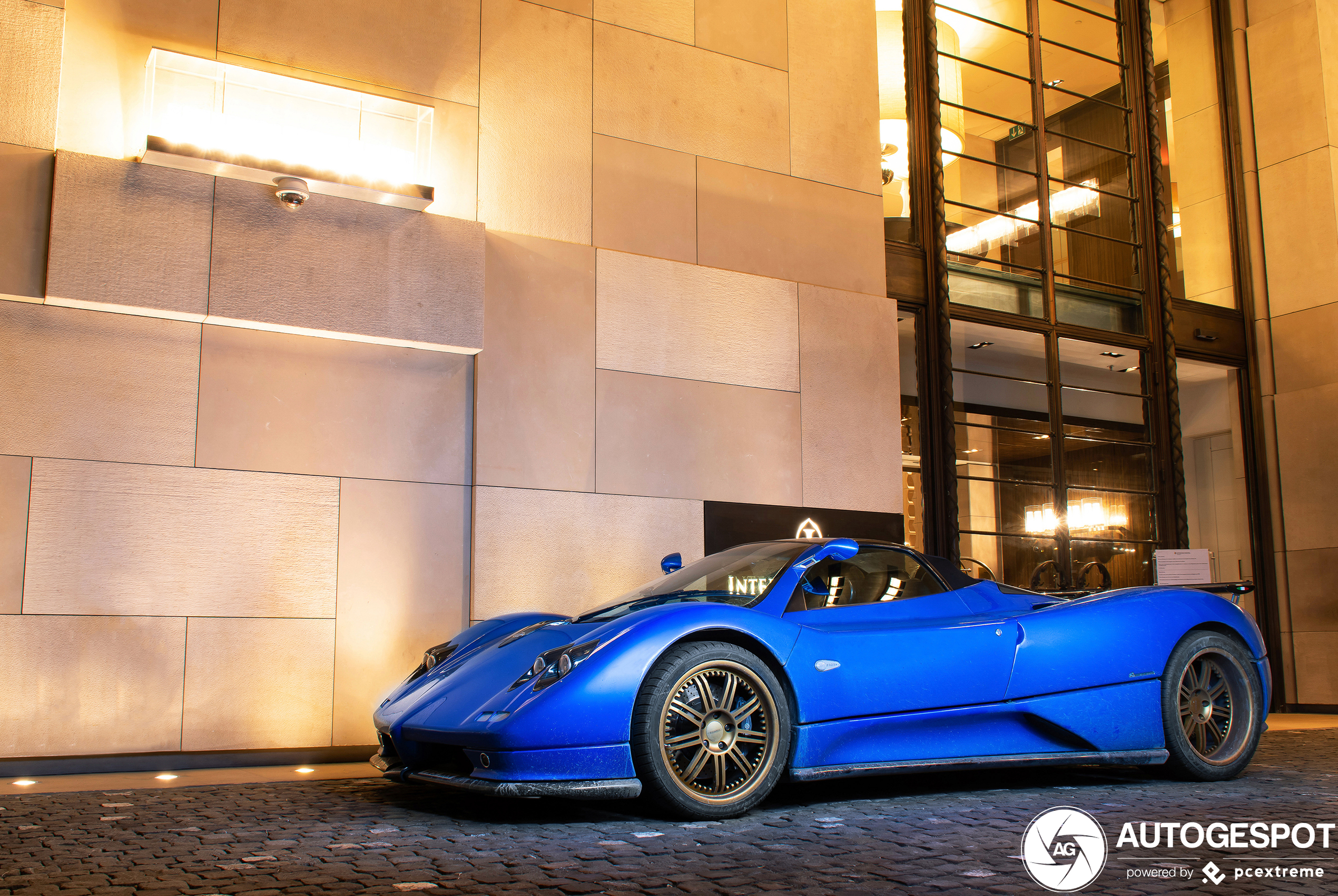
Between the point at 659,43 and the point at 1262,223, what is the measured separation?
7143mm

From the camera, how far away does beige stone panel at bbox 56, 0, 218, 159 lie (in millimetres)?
5996

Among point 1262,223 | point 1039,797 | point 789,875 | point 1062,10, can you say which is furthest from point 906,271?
point 789,875

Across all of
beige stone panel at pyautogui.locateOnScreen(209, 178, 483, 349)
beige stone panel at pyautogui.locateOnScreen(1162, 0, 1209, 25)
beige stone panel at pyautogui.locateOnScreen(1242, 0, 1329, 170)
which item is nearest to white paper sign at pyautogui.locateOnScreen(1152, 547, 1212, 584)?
beige stone panel at pyautogui.locateOnScreen(1242, 0, 1329, 170)

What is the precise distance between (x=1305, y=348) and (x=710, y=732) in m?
9.60

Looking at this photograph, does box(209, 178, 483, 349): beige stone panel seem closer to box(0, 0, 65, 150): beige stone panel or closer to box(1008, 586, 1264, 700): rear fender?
box(0, 0, 65, 150): beige stone panel

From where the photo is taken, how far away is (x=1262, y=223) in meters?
11.2

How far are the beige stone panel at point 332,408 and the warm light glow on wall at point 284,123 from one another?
105 cm

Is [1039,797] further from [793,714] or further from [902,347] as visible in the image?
[902,347]

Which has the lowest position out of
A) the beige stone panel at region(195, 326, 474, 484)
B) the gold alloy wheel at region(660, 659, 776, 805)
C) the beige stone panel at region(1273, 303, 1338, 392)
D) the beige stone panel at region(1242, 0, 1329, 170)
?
the gold alloy wheel at region(660, 659, 776, 805)

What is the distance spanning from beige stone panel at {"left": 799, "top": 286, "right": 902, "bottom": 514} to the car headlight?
14.1 feet

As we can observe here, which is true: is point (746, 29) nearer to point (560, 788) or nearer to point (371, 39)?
point (371, 39)

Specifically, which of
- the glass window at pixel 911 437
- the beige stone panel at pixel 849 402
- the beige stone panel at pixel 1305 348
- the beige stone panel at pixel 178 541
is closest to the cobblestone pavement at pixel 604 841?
the beige stone panel at pixel 178 541

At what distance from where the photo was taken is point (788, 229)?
827 cm

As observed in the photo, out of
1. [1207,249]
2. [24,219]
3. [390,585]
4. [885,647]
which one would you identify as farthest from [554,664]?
[1207,249]
